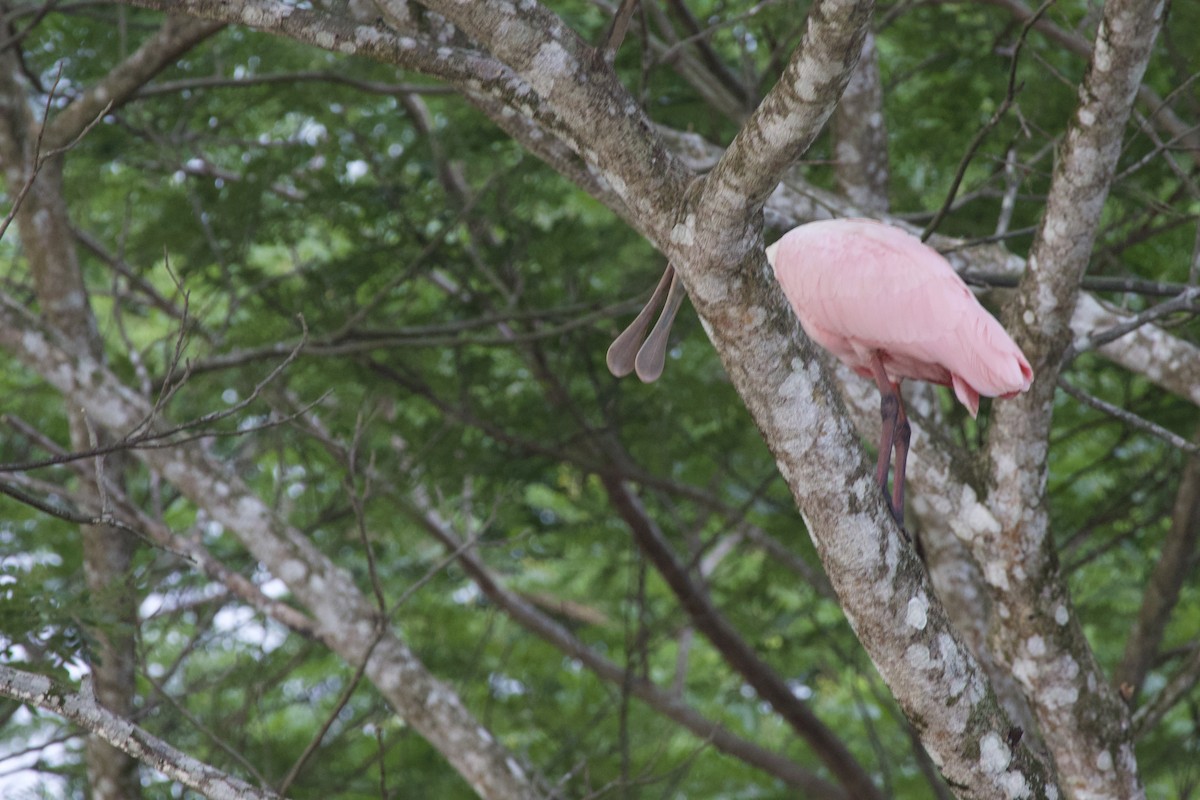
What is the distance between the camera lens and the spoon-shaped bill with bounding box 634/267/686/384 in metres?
2.61

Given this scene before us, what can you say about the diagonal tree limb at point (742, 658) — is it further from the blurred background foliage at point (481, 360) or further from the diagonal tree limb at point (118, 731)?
the diagonal tree limb at point (118, 731)

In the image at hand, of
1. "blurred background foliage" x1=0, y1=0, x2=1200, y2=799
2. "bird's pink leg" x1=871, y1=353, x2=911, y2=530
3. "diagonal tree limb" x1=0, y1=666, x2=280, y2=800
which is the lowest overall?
"diagonal tree limb" x1=0, y1=666, x2=280, y2=800

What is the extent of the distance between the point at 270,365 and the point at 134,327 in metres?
4.17

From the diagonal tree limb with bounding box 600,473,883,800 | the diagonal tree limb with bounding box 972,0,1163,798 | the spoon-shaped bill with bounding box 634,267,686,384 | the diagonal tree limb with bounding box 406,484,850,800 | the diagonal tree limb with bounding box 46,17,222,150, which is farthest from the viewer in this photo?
the diagonal tree limb with bounding box 406,484,850,800

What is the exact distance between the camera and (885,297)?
3.11 meters

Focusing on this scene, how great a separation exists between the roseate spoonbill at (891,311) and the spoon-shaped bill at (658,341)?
22 cm

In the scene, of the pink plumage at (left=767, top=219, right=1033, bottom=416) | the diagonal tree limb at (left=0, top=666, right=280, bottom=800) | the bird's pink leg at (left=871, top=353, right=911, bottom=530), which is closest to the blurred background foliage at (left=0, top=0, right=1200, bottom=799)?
the pink plumage at (left=767, top=219, right=1033, bottom=416)

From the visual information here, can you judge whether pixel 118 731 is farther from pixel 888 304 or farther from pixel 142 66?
pixel 142 66

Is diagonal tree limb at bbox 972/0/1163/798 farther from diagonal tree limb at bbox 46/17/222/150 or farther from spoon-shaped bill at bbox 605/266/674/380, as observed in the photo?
diagonal tree limb at bbox 46/17/222/150

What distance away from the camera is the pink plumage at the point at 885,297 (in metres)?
3.03

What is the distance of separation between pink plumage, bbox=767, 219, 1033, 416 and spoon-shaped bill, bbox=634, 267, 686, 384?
24.1 inches

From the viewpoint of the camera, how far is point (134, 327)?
29.4 ft

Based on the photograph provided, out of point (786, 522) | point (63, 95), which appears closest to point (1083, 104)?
point (786, 522)

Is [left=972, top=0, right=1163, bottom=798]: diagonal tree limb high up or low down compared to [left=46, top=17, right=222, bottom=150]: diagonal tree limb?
down
